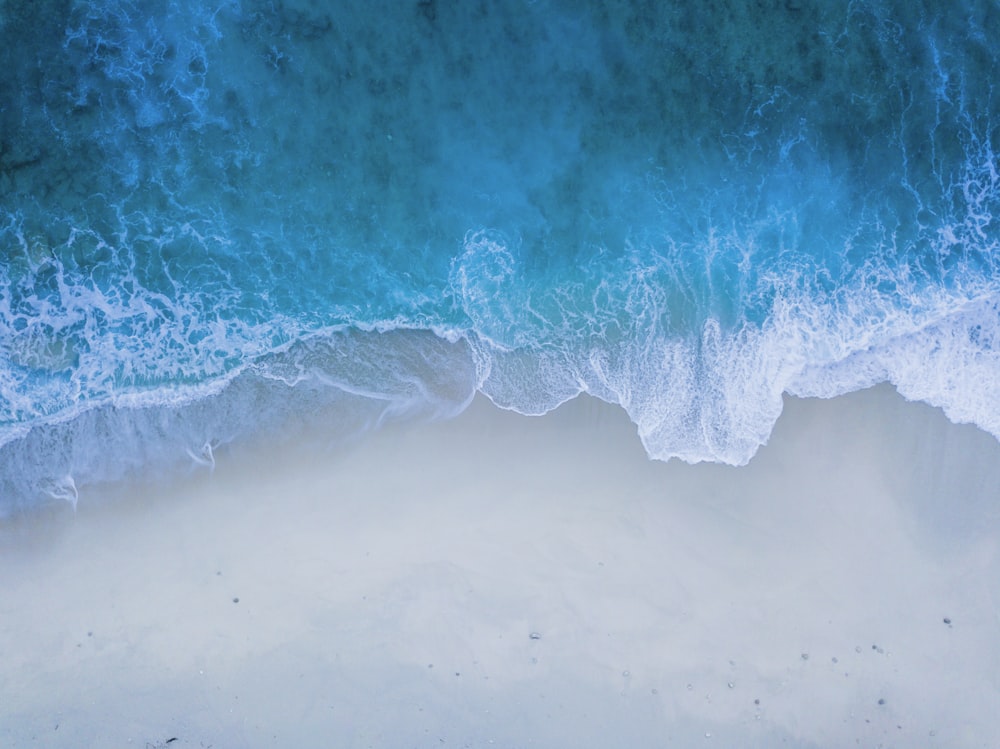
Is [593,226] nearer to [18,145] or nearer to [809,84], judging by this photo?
[809,84]

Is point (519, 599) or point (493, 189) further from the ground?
point (493, 189)

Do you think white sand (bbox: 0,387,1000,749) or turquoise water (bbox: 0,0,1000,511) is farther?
turquoise water (bbox: 0,0,1000,511)

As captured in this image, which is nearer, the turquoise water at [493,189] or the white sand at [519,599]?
the white sand at [519,599]

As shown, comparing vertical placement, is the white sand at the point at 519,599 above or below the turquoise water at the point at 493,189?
below

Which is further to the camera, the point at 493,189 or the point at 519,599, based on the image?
the point at 493,189

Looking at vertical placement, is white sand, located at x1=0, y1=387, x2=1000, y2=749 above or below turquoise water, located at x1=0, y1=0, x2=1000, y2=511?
below
